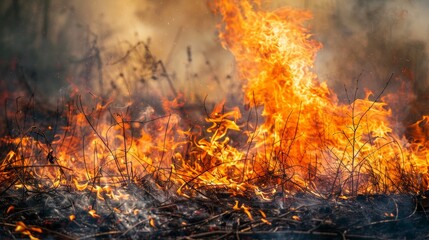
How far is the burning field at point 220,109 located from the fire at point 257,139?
32 millimetres

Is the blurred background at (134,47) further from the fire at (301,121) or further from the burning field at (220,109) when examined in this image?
the fire at (301,121)

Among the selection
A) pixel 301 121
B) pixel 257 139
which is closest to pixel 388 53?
pixel 301 121

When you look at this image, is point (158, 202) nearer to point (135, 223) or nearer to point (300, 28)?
point (135, 223)

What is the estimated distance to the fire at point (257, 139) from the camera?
279 inches

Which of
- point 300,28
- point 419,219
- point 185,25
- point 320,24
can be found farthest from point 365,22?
point 419,219

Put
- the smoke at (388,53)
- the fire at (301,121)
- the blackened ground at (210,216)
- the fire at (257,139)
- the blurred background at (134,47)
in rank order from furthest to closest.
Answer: the smoke at (388,53), the blurred background at (134,47), the fire at (301,121), the fire at (257,139), the blackened ground at (210,216)

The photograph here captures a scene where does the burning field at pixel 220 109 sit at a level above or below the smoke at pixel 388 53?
below

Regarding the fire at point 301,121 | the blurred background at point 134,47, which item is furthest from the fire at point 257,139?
the blurred background at point 134,47

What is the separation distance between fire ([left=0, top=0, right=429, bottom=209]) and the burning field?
0.11ft

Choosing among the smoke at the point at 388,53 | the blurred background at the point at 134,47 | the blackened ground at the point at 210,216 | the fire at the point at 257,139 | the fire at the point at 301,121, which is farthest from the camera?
the smoke at the point at 388,53

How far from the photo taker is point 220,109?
911 cm

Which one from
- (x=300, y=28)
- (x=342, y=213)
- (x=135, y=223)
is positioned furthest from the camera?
(x=300, y=28)

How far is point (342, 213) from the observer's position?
5.46 m

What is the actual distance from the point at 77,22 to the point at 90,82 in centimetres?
144
